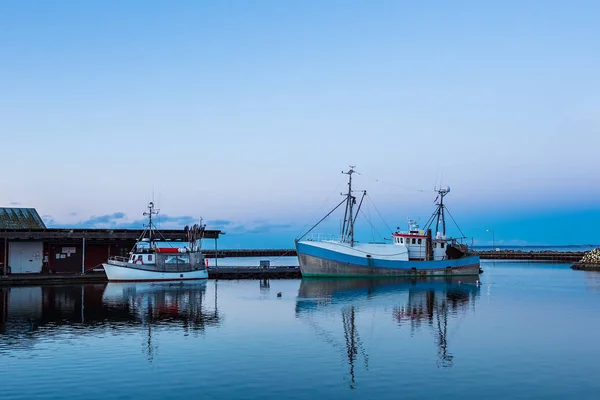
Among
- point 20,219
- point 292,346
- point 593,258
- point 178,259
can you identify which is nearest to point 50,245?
point 20,219

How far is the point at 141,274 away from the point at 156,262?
2048mm

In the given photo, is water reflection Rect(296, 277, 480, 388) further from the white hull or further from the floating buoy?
the floating buoy

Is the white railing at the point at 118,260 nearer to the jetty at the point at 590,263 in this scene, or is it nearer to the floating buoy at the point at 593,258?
the jetty at the point at 590,263

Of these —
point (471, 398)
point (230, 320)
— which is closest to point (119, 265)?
point (230, 320)

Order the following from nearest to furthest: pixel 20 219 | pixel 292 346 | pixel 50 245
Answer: pixel 292 346, pixel 50 245, pixel 20 219

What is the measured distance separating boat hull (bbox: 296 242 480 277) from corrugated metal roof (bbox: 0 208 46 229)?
27875mm

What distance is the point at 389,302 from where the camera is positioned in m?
45.2

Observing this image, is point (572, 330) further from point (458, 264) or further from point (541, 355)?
point (458, 264)

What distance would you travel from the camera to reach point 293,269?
74.1m

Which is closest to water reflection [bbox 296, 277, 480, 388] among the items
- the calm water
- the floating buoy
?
the calm water

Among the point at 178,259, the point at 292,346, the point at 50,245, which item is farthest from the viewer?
the point at 178,259

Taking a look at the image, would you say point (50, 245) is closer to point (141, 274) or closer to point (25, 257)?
point (25, 257)

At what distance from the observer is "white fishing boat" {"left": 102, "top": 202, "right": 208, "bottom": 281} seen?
187 ft

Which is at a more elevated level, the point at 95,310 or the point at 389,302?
the point at 95,310
